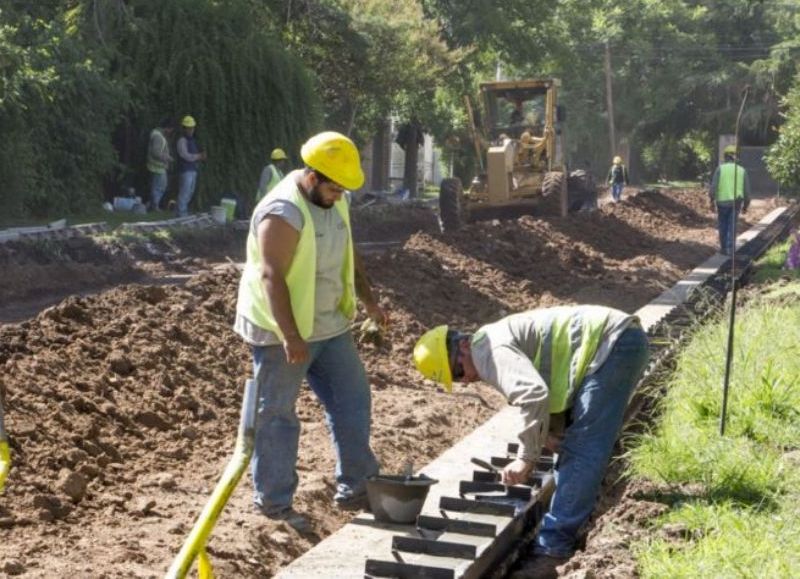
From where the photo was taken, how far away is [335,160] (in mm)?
7086

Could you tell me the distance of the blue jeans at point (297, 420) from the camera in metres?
7.29

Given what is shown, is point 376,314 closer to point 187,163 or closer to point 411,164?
point 187,163

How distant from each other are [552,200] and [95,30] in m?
8.90

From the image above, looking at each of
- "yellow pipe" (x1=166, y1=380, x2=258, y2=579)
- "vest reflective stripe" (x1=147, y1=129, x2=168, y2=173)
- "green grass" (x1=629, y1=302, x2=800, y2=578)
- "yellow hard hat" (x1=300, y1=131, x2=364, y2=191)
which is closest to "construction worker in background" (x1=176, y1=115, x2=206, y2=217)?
"vest reflective stripe" (x1=147, y1=129, x2=168, y2=173)

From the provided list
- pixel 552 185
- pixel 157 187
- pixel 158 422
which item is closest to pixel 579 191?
pixel 552 185

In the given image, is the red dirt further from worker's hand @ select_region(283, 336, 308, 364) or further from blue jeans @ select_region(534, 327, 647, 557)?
blue jeans @ select_region(534, 327, 647, 557)

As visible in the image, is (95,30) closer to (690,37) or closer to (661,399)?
(661,399)

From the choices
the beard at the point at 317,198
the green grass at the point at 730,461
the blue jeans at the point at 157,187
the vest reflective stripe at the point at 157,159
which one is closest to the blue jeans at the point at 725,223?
the vest reflective stripe at the point at 157,159

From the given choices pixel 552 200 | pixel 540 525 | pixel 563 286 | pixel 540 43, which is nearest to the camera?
pixel 540 525

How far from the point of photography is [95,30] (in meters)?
27.6

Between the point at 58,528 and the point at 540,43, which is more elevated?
the point at 540,43

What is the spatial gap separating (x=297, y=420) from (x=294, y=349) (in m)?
0.65

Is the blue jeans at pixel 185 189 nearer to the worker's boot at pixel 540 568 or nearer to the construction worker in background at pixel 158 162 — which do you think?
the construction worker in background at pixel 158 162

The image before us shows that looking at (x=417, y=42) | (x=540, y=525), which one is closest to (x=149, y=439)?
(x=540, y=525)
